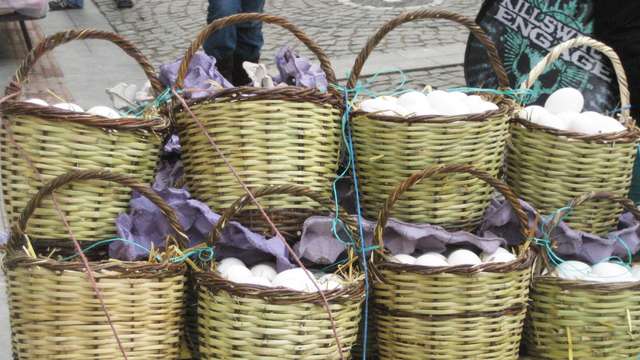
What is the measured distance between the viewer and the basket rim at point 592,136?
2.10m

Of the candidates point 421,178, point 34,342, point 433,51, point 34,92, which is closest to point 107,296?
point 34,342

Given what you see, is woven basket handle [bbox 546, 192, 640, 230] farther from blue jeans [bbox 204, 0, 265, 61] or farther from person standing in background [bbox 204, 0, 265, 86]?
blue jeans [bbox 204, 0, 265, 61]

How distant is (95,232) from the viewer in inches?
76.7

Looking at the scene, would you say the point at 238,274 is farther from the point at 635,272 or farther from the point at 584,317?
the point at 635,272

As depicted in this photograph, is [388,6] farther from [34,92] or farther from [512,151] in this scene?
[512,151]

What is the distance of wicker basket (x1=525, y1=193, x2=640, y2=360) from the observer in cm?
201

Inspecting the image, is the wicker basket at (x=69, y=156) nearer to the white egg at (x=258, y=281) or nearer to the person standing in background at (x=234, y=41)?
the white egg at (x=258, y=281)

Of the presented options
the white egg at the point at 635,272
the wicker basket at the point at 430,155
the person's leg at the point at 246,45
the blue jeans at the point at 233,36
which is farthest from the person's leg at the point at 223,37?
the white egg at the point at 635,272

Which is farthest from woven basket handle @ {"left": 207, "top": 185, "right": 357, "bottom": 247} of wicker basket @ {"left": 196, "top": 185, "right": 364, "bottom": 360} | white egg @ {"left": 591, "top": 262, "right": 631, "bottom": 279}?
white egg @ {"left": 591, "top": 262, "right": 631, "bottom": 279}

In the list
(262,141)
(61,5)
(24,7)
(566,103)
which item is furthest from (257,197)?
(61,5)

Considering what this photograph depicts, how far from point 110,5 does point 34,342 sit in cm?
582

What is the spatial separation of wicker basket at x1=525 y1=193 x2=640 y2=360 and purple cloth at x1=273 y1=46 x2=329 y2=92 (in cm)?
71

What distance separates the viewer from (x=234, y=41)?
3.94 m

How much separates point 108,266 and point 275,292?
359mm
